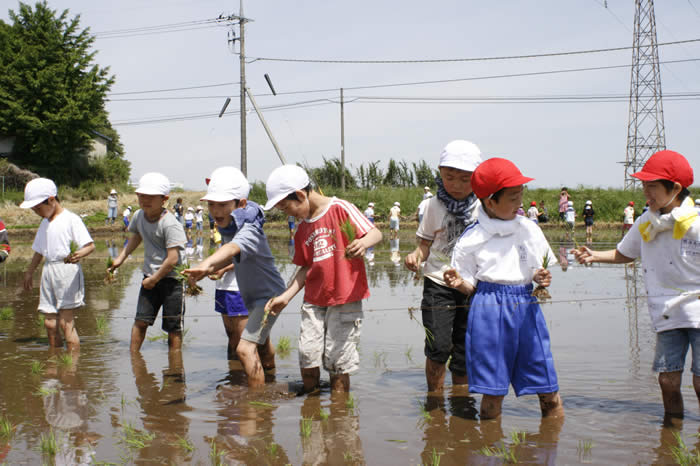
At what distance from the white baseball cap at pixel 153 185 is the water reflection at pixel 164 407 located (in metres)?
1.58

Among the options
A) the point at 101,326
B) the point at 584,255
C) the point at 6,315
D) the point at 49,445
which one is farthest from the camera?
the point at 6,315

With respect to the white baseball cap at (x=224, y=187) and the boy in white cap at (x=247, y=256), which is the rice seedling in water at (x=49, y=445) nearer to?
the boy in white cap at (x=247, y=256)

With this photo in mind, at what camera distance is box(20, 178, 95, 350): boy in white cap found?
21.0 feet

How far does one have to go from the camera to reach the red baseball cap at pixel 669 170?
3926 millimetres

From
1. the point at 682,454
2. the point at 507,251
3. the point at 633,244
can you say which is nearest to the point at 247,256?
the point at 507,251

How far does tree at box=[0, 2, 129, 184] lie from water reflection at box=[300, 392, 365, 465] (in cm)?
4096

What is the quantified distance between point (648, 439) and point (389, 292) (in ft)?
23.4

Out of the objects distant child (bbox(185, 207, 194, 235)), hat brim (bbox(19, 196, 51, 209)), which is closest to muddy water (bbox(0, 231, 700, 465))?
hat brim (bbox(19, 196, 51, 209))

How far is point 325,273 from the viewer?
4.66 meters

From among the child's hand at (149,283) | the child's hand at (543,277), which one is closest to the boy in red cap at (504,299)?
the child's hand at (543,277)

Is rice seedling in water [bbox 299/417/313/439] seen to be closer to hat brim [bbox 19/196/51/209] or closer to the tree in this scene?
hat brim [bbox 19/196/51/209]

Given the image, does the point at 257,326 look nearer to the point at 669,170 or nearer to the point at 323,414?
the point at 323,414

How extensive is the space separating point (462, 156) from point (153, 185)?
2888 millimetres

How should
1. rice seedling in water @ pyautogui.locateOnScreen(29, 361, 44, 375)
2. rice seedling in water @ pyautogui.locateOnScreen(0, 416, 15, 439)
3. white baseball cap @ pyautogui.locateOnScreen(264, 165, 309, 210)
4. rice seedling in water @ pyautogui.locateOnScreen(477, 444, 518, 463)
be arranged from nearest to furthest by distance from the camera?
rice seedling in water @ pyautogui.locateOnScreen(477, 444, 518, 463) → rice seedling in water @ pyautogui.locateOnScreen(0, 416, 15, 439) → white baseball cap @ pyautogui.locateOnScreen(264, 165, 309, 210) → rice seedling in water @ pyautogui.locateOnScreen(29, 361, 44, 375)
